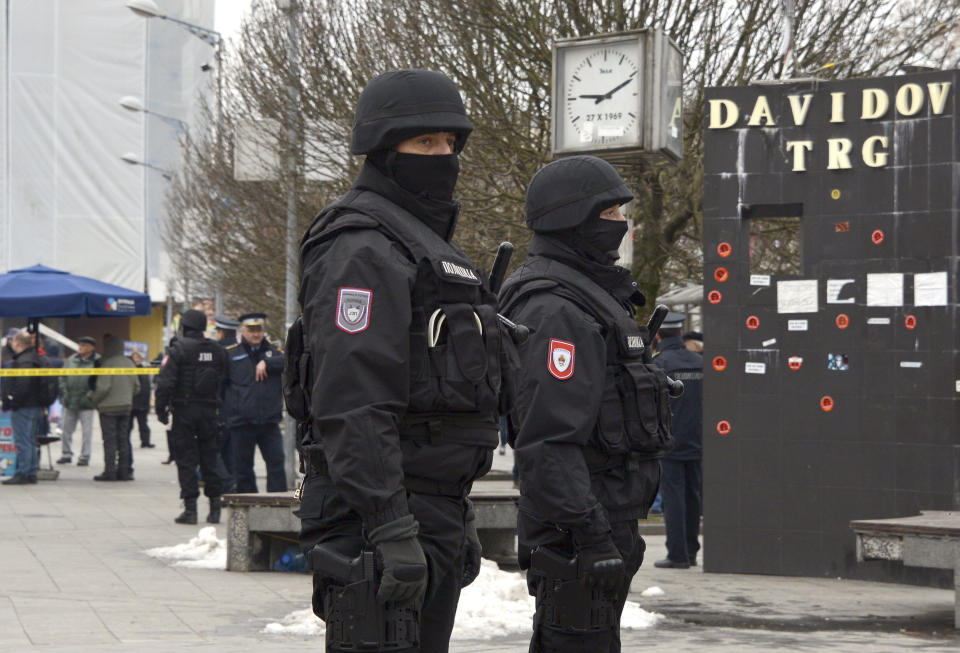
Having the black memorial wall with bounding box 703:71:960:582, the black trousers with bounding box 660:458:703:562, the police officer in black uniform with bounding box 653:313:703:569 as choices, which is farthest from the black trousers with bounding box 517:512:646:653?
the black trousers with bounding box 660:458:703:562

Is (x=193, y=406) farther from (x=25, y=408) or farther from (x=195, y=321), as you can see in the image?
(x=25, y=408)

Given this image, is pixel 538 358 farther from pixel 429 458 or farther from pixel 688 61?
pixel 688 61

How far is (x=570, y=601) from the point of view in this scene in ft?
15.2

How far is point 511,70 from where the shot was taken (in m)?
17.2

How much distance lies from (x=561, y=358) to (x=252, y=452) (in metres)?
8.87

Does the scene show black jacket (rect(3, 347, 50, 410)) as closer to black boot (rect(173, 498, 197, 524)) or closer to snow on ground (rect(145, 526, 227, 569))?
black boot (rect(173, 498, 197, 524))

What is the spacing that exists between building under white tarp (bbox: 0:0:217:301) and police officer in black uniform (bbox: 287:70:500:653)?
34353 millimetres

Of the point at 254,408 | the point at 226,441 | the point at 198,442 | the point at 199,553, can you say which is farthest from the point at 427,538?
the point at 226,441

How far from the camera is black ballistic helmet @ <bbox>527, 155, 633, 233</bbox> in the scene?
509 cm

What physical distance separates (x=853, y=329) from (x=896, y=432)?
76cm

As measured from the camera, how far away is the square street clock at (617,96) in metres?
12.6

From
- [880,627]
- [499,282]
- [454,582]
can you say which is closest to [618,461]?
[499,282]

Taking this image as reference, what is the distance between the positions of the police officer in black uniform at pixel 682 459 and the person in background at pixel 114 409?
8281mm

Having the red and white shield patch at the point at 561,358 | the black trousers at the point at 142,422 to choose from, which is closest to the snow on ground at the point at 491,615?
the red and white shield patch at the point at 561,358
